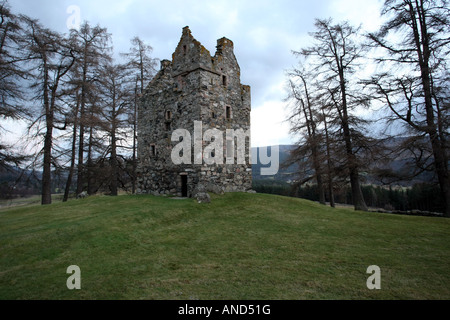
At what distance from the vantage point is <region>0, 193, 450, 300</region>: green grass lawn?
15.9 feet

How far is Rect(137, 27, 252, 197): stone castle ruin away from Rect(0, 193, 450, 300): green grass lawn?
11.3 ft

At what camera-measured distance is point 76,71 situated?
17.7 metres

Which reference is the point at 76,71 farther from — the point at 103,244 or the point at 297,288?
the point at 297,288

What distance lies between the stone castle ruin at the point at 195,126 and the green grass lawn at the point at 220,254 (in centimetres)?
346

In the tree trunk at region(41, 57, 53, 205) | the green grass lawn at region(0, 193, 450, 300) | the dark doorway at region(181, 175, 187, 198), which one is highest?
the tree trunk at region(41, 57, 53, 205)

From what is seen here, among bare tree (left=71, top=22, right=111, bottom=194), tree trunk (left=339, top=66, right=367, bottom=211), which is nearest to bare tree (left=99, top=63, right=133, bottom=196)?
bare tree (left=71, top=22, right=111, bottom=194)

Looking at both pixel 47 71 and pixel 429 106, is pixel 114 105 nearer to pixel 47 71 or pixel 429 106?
pixel 47 71

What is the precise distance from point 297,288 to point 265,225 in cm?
465

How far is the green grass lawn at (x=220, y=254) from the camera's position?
4.84 m

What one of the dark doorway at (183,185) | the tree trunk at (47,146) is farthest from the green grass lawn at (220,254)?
the tree trunk at (47,146)

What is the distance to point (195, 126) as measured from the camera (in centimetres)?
1374

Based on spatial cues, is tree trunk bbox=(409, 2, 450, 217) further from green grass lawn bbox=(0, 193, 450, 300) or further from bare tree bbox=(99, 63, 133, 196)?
bare tree bbox=(99, 63, 133, 196)

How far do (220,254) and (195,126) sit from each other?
27.7ft
